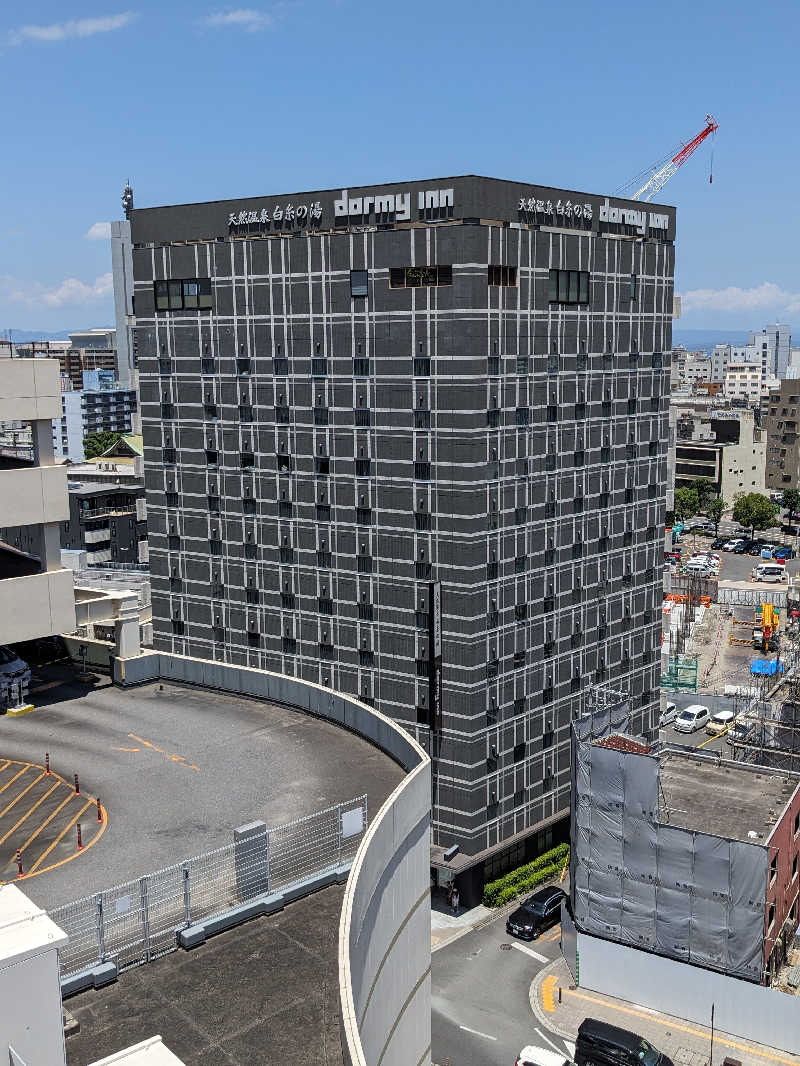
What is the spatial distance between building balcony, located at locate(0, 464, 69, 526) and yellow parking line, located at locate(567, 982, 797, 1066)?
38.5 m

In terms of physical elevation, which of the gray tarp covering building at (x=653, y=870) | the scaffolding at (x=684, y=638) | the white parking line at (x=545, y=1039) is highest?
the gray tarp covering building at (x=653, y=870)

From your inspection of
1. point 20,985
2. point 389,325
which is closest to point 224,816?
point 20,985

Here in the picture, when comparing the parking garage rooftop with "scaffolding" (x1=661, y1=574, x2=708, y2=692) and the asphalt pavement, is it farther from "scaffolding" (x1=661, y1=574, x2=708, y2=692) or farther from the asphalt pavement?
"scaffolding" (x1=661, y1=574, x2=708, y2=692)

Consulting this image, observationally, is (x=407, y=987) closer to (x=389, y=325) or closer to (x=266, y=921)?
(x=266, y=921)

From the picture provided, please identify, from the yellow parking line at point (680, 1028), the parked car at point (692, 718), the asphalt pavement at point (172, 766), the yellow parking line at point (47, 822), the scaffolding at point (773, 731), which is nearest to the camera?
the asphalt pavement at point (172, 766)

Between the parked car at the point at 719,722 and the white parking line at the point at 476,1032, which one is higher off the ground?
the parked car at the point at 719,722

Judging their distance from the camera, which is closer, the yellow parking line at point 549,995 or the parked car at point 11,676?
the parked car at point 11,676

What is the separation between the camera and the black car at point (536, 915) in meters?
65.4

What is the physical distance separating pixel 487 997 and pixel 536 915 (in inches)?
310

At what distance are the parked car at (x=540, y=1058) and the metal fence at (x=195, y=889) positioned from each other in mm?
25099

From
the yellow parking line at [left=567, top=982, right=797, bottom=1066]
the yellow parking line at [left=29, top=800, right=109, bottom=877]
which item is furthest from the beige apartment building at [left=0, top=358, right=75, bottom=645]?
the yellow parking line at [left=567, top=982, right=797, bottom=1066]

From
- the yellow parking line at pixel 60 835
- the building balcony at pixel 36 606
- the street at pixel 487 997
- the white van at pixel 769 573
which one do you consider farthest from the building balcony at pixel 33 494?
the white van at pixel 769 573

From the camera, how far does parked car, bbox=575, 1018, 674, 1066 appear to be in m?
50.8

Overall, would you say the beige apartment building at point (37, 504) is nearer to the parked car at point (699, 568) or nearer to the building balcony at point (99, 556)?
the building balcony at point (99, 556)
